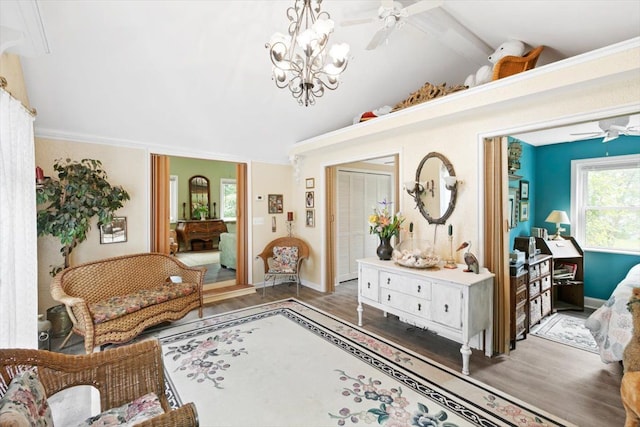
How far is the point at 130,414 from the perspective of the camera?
1.40 meters

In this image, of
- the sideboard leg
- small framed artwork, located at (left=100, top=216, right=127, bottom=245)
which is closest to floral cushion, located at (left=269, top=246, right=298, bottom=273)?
small framed artwork, located at (left=100, top=216, right=127, bottom=245)

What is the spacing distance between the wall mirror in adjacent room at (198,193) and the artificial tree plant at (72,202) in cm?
491

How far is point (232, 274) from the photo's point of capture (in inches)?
232

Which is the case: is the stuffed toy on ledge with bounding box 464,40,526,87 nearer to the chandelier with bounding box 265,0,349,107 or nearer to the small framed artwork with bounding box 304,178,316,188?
the chandelier with bounding box 265,0,349,107

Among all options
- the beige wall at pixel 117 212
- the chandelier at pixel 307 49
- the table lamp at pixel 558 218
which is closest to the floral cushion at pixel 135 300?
the beige wall at pixel 117 212

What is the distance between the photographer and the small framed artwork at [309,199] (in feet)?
17.0

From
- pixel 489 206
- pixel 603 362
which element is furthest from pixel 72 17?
pixel 603 362

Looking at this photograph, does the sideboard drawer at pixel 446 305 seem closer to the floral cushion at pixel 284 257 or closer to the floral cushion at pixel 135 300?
the floral cushion at pixel 284 257

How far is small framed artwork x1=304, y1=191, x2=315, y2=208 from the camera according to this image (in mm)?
5168

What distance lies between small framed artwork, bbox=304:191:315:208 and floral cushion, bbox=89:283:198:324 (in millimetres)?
2331

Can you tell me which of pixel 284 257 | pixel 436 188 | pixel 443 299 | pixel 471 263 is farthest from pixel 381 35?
pixel 284 257

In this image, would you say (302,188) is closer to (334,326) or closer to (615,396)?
(334,326)

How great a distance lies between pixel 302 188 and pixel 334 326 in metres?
2.71

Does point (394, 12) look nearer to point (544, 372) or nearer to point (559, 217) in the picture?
point (544, 372)
